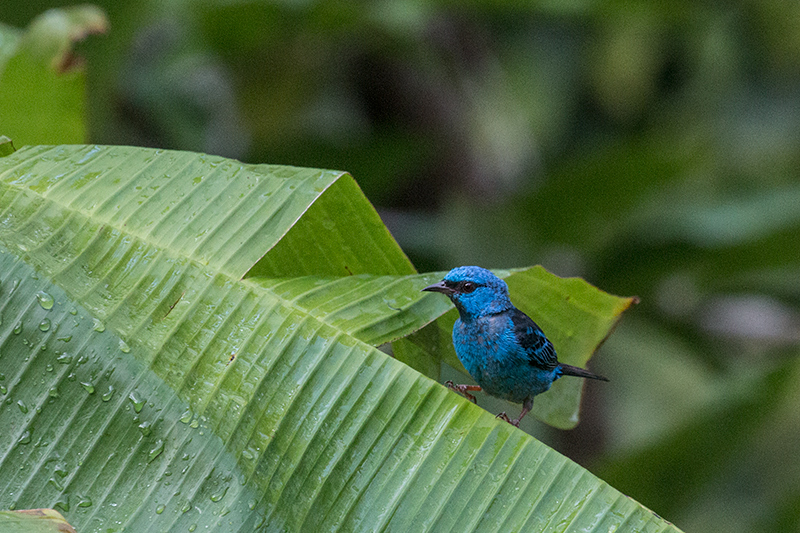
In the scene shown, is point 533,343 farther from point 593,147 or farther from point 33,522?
point 593,147

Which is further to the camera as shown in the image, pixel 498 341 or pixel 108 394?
pixel 498 341

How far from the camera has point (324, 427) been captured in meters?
1.29

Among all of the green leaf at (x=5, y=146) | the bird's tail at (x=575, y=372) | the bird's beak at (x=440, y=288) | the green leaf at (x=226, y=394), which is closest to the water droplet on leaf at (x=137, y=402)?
the green leaf at (x=226, y=394)

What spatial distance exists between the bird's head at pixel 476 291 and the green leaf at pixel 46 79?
1117 millimetres

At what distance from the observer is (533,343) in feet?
5.09

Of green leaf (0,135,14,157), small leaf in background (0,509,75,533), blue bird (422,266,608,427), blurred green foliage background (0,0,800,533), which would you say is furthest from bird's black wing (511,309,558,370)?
green leaf (0,135,14,157)

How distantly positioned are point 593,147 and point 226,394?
4221mm

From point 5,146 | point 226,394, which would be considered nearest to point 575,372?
point 226,394

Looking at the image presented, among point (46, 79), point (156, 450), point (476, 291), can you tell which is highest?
point (476, 291)

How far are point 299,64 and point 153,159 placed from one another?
272cm

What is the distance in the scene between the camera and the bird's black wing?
155cm

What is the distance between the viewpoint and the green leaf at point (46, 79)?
1.82 metres

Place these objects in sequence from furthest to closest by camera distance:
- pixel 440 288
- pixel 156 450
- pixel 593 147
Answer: pixel 593 147 < pixel 440 288 < pixel 156 450

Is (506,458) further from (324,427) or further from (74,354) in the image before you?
(74,354)
